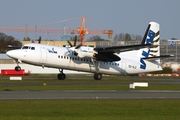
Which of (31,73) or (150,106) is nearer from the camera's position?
(150,106)

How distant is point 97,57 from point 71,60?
3136 mm

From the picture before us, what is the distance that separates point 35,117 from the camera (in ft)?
54.7

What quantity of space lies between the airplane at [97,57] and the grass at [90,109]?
21601mm

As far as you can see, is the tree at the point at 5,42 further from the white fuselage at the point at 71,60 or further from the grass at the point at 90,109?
the grass at the point at 90,109

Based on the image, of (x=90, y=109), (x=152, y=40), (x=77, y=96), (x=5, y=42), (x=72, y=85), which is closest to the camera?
(x=90, y=109)

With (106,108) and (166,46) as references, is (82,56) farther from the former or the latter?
(166,46)

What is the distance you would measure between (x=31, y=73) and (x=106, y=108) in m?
46.3

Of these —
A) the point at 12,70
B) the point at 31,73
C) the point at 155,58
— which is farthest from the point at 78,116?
the point at 31,73

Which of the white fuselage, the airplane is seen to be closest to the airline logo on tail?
the airplane

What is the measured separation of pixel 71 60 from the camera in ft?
150

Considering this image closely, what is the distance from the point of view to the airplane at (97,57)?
43.4 metres

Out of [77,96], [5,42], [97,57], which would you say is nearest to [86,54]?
[97,57]

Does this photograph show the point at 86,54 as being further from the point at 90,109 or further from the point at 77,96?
the point at 90,109

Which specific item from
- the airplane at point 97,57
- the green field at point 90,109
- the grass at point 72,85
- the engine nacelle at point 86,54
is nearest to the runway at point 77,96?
the green field at point 90,109
